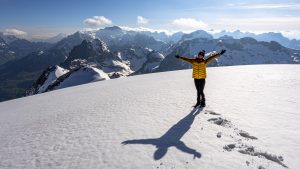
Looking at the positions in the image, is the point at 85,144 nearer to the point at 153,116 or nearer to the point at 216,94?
the point at 153,116

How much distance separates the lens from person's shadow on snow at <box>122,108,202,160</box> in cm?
980

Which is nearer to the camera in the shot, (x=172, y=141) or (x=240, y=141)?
(x=240, y=141)

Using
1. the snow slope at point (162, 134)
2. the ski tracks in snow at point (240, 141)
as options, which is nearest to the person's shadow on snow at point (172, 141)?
the snow slope at point (162, 134)

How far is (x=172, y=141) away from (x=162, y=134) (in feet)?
2.99

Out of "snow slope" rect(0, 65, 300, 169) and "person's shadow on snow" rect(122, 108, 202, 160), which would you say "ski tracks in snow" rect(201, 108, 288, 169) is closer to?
"snow slope" rect(0, 65, 300, 169)

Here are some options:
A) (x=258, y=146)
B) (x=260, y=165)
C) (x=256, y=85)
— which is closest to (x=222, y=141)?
(x=258, y=146)

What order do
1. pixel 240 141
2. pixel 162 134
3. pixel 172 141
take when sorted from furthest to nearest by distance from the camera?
pixel 162 134 < pixel 172 141 < pixel 240 141

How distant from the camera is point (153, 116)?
1420cm

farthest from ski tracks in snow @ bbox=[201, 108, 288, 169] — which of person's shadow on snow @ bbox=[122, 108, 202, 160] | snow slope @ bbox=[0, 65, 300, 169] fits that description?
person's shadow on snow @ bbox=[122, 108, 202, 160]

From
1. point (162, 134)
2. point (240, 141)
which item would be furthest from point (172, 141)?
point (240, 141)

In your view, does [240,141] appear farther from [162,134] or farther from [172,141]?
[162,134]

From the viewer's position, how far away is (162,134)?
1162 cm

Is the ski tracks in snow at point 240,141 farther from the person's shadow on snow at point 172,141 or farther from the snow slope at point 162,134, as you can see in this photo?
the person's shadow on snow at point 172,141

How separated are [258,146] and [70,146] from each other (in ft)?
22.2
